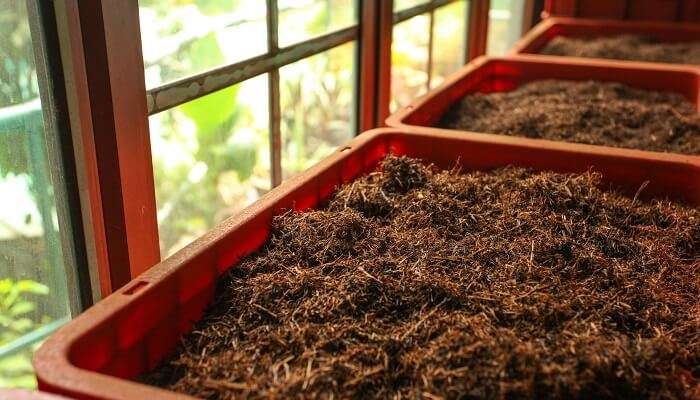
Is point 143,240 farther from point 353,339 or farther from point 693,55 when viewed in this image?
point 693,55

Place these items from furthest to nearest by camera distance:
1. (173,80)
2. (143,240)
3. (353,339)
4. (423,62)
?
(423,62) → (173,80) → (143,240) → (353,339)

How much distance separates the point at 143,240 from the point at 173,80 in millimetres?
366

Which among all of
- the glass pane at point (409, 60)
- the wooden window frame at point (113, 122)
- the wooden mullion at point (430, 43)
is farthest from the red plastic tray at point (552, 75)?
the wooden window frame at point (113, 122)

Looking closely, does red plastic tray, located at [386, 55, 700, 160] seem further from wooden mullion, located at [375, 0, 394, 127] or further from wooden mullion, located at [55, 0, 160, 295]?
wooden mullion, located at [55, 0, 160, 295]

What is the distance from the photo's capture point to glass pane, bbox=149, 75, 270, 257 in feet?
5.93

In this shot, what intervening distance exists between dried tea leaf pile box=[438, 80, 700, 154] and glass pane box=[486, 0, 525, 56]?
2.01 metres

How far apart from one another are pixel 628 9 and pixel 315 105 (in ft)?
6.97

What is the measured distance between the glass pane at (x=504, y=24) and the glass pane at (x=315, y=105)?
2.00 meters

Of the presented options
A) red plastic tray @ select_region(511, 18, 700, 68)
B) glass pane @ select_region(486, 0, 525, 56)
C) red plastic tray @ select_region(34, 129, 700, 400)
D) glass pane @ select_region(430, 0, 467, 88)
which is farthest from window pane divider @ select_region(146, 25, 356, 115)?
glass pane @ select_region(486, 0, 525, 56)

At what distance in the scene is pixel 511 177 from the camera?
163 cm

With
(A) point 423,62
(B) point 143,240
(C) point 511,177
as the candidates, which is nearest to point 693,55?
(A) point 423,62

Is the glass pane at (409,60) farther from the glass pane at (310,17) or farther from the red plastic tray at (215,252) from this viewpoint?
the red plastic tray at (215,252)

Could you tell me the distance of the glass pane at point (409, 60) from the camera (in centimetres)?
309

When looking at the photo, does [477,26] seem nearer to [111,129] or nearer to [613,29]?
[613,29]
